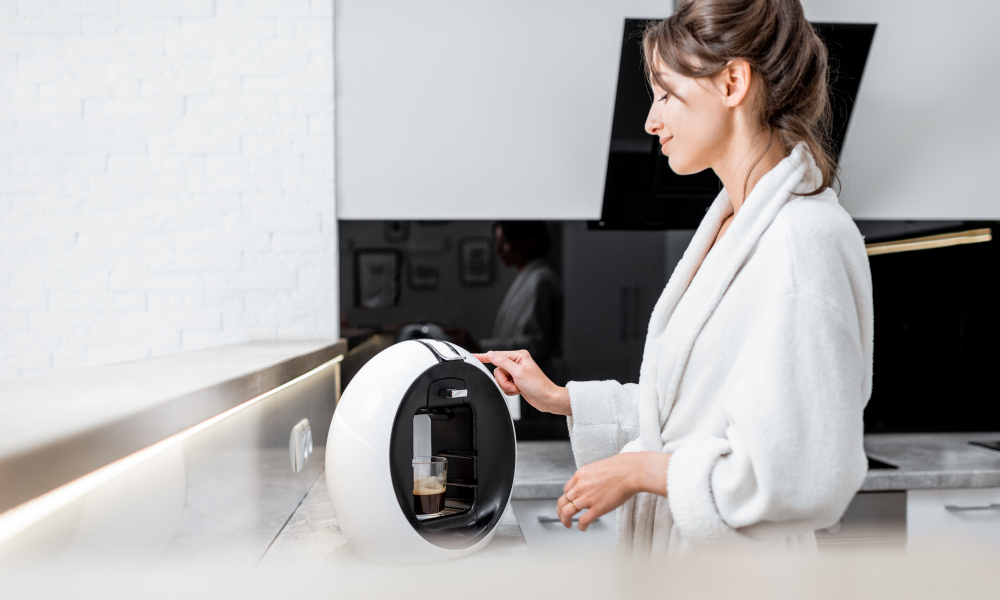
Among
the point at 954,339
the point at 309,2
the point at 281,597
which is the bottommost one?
the point at 954,339

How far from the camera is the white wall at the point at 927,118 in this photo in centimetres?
193

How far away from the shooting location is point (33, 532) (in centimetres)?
42

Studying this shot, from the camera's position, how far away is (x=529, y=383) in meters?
1.08

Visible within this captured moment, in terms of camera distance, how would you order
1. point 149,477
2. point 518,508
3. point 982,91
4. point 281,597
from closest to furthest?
1. point 281,597
2. point 149,477
3. point 518,508
4. point 982,91

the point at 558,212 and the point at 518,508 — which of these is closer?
the point at 518,508

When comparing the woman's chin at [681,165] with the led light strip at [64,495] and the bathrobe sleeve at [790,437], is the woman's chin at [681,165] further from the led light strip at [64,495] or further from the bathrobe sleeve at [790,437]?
the led light strip at [64,495]

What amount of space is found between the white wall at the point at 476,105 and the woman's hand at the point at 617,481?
1.19 metres

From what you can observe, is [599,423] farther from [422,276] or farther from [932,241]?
[932,241]

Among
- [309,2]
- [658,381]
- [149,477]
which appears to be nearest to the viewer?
[149,477]

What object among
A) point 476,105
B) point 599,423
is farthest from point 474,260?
point 599,423

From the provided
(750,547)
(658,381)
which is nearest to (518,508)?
(658,381)

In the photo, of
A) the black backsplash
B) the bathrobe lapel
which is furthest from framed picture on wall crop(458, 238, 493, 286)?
the black backsplash

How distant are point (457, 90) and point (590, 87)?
377 mm

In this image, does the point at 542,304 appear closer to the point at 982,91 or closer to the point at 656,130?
the point at 656,130
